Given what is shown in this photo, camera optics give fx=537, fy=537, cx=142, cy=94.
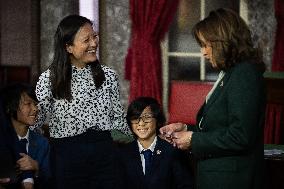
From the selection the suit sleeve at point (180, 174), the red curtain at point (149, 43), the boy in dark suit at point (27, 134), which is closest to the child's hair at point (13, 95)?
the boy in dark suit at point (27, 134)

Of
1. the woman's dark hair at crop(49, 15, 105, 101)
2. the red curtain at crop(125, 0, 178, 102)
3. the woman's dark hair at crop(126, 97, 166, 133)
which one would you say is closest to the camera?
the woman's dark hair at crop(49, 15, 105, 101)

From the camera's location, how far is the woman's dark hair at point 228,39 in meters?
1.98

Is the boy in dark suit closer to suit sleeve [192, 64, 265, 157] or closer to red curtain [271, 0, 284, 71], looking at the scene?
suit sleeve [192, 64, 265, 157]

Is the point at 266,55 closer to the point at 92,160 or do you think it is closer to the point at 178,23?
the point at 178,23

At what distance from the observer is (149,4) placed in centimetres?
561

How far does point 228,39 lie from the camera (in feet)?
6.48

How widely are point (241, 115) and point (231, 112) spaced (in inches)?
1.7

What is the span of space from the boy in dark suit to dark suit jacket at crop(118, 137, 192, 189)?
446 mm

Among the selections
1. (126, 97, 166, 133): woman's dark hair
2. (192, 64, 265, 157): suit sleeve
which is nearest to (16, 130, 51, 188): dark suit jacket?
(126, 97, 166, 133): woman's dark hair

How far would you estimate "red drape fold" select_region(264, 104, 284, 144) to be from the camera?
16.9ft

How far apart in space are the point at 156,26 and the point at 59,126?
314 cm

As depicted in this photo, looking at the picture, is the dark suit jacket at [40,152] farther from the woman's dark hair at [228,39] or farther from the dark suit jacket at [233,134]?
the woman's dark hair at [228,39]

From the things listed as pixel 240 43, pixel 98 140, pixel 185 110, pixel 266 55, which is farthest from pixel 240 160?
pixel 266 55

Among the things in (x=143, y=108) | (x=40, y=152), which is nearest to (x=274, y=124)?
(x=143, y=108)
